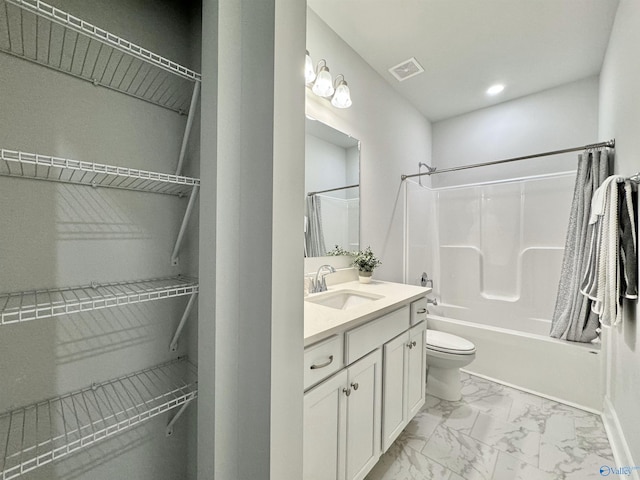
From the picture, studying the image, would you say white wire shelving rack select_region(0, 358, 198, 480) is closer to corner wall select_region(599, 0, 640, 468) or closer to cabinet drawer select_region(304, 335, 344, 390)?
cabinet drawer select_region(304, 335, 344, 390)

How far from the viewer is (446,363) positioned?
1.94 metres

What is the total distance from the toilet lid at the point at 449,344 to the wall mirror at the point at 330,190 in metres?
0.93

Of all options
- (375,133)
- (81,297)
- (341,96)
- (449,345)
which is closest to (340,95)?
(341,96)

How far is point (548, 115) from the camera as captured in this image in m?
2.60

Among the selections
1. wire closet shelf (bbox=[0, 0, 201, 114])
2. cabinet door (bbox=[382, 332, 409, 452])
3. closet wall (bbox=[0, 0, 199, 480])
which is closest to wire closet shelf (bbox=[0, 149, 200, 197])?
closet wall (bbox=[0, 0, 199, 480])

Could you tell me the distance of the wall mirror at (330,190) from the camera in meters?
1.75

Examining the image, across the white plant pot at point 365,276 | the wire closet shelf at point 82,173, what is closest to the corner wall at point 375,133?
the white plant pot at point 365,276

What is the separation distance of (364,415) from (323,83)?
72.2 inches

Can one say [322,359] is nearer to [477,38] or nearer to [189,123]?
[189,123]

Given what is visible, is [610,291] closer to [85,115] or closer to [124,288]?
[124,288]

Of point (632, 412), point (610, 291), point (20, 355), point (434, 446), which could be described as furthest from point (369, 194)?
point (20, 355)

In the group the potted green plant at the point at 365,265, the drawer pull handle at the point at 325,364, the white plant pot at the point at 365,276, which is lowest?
the drawer pull handle at the point at 325,364

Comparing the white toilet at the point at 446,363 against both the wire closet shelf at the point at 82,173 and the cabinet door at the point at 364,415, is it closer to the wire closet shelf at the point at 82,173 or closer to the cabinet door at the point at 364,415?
the cabinet door at the point at 364,415

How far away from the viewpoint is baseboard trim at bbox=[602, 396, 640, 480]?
1307 mm
